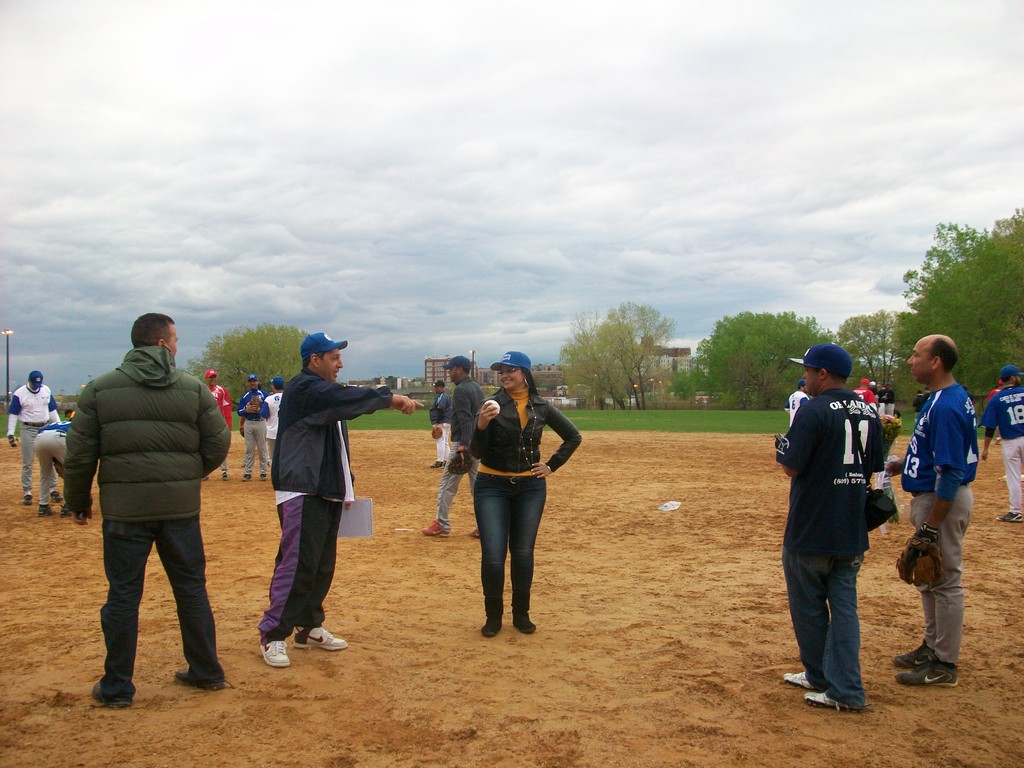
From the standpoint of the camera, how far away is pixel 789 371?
302ft

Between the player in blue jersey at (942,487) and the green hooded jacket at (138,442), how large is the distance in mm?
4557

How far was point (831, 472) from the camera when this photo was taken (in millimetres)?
4547

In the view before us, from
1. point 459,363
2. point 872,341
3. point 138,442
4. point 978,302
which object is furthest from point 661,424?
point 872,341

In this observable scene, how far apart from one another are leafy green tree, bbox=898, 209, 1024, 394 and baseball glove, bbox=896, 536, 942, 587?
50224mm

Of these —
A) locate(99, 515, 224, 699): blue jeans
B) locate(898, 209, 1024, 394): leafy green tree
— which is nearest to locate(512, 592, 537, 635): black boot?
locate(99, 515, 224, 699): blue jeans

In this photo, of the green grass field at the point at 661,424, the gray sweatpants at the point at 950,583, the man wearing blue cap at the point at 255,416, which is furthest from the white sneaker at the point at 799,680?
the green grass field at the point at 661,424

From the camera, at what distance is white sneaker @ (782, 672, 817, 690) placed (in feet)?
15.8

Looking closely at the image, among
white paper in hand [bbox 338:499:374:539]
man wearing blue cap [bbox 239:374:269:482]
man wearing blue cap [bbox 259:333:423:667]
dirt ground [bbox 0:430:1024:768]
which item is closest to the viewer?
dirt ground [bbox 0:430:1024:768]

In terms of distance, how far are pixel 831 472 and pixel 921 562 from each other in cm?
92

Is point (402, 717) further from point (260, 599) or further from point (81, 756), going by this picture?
point (260, 599)

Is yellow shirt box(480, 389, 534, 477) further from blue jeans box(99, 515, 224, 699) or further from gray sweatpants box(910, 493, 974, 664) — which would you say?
gray sweatpants box(910, 493, 974, 664)

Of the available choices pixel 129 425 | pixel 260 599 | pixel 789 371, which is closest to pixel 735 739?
pixel 129 425

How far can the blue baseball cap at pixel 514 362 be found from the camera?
6.16 metres

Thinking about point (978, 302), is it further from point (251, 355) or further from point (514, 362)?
point (251, 355)
